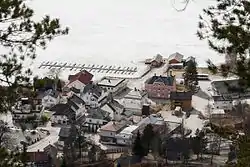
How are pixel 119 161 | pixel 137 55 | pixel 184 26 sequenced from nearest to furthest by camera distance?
pixel 119 161 → pixel 137 55 → pixel 184 26

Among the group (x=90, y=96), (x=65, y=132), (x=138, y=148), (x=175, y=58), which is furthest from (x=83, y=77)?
(x=138, y=148)

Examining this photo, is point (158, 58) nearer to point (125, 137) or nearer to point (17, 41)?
point (125, 137)

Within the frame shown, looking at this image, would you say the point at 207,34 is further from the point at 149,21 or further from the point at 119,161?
the point at 149,21

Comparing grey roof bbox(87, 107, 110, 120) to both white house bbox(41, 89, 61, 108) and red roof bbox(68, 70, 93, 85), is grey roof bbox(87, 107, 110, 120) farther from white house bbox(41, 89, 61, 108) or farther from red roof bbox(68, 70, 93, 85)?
red roof bbox(68, 70, 93, 85)

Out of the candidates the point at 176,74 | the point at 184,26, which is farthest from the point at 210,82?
the point at 184,26

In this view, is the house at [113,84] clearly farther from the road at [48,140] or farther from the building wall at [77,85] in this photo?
the road at [48,140]
